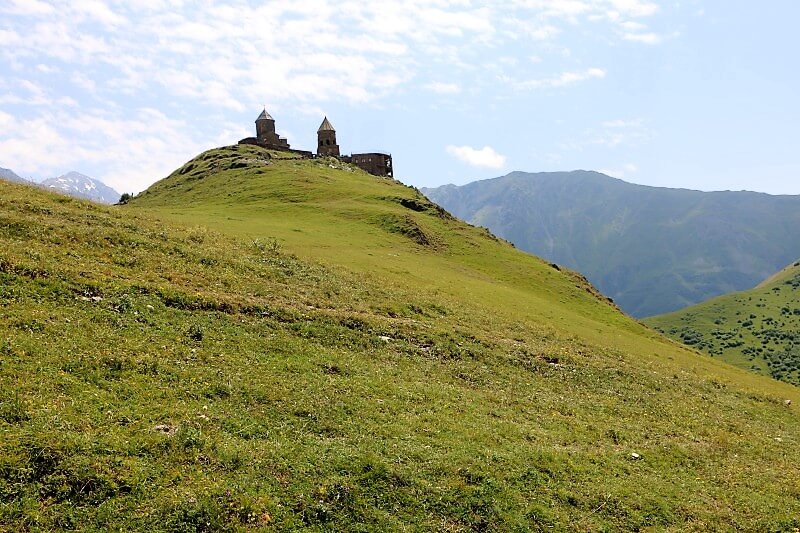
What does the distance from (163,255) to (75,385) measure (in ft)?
53.6

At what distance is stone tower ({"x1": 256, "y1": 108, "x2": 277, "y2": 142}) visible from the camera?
468 feet

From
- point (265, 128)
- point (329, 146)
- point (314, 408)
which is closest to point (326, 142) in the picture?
point (329, 146)

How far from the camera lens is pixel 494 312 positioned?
43406 millimetres

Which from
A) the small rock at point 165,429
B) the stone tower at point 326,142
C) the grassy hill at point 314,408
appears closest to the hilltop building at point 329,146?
the stone tower at point 326,142

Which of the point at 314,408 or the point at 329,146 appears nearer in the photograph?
the point at 314,408

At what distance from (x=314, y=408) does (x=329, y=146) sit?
133m

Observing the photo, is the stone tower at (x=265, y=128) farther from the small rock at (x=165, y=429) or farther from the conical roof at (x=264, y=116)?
the small rock at (x=165, y=429)

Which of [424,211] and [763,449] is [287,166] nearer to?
[424,211]

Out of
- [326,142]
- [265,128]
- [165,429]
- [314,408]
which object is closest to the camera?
[165,429]

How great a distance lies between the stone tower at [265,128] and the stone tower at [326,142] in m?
11.3

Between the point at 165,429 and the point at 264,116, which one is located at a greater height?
the point at 264,116

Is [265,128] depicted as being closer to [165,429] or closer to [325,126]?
[325,126]

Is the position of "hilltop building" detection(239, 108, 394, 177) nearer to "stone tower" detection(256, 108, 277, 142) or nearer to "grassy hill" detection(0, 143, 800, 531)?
"stone tower" detection(256, 108, 277, 142)

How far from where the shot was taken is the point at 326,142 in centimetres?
14762
